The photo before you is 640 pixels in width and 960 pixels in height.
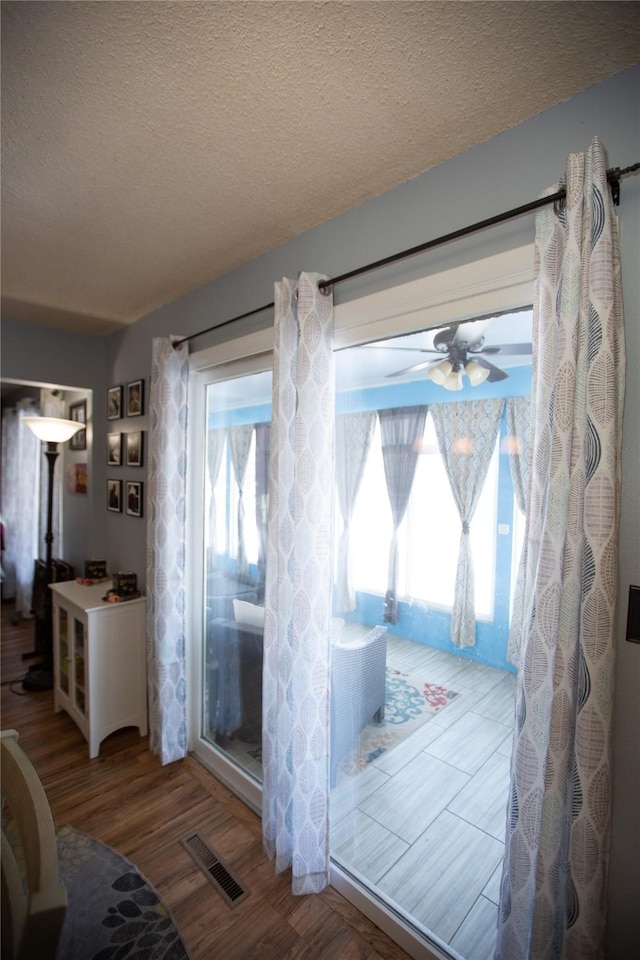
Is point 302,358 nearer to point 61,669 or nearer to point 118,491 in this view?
point 118,491

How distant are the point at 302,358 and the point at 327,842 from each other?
1897 mm

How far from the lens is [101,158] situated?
4.50 feet

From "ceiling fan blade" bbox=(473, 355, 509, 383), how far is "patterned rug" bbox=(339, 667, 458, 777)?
1.12 meters

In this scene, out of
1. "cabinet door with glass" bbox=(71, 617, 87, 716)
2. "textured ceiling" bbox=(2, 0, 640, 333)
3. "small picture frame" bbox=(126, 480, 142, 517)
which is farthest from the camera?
"small picture frame" bbox=(126, 480, 142, 517)

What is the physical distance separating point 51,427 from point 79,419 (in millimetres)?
892

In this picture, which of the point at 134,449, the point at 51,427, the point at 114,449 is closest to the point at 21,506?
the point at 51,427

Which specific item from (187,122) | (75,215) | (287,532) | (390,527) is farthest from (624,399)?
(75,215)

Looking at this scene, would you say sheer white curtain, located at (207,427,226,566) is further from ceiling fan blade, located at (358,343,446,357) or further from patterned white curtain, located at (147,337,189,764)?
ceiling fan blade, located at (358,343,446,357)

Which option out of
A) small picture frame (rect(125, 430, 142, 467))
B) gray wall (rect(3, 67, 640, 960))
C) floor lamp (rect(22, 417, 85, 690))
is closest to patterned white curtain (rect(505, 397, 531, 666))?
gray wall (rect(3, 67, 640, 960))

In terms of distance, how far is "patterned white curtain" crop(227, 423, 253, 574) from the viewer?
7.45ft

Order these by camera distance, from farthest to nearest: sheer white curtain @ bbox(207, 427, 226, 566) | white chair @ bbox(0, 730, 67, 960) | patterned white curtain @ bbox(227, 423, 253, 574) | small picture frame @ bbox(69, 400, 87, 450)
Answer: small picture frame @ bbox(69, 400, 87, 450)
sheer white curtain @ bbox(207, 427, 226, 566)
patterned white curtain @ bbox(227, 423, 253, 574)
white chair @ bbox(0, 730, 67, 960)

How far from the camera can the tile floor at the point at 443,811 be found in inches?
56.2

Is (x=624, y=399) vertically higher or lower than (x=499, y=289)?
lower

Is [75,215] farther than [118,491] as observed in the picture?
No
